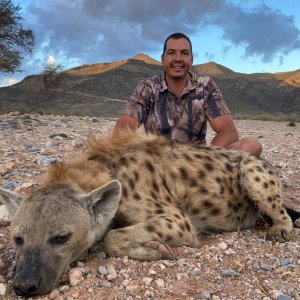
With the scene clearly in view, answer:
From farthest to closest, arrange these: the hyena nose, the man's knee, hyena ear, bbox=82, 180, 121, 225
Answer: the man's knee, hyena ear, bbox=82, 180, 121, 225, the hyena nose

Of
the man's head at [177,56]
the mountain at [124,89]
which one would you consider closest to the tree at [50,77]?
the mountain at [124,89]

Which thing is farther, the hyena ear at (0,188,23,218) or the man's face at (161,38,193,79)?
the man's face at (161,38,193,79)

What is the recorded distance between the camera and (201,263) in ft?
9.87

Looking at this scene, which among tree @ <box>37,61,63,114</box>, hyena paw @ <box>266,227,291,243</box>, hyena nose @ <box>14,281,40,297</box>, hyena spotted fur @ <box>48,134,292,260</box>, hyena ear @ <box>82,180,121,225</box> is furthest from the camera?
tree @ <box>37,61,63,114</box>

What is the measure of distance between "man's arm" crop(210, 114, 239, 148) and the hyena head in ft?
7.31

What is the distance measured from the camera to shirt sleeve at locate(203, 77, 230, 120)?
17.5ft

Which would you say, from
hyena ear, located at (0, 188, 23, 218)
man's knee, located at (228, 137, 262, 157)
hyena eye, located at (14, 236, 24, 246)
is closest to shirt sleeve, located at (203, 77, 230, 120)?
man's knee, located at (228, 137, 262, 157)

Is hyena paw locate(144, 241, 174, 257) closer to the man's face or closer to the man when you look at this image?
the man

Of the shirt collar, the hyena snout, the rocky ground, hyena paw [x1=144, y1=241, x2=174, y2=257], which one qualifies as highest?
the shirt collar

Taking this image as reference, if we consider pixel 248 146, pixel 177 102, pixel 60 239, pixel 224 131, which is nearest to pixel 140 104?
pixel 177 102

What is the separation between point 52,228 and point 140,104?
2.85 meters

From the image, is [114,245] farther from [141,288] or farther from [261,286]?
[261,286]

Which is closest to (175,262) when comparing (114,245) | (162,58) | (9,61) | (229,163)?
(114,245)

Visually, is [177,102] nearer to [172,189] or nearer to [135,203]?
[172,189]
